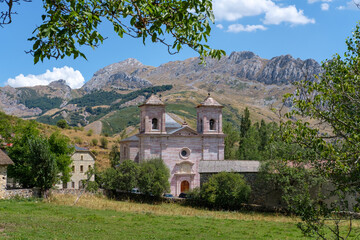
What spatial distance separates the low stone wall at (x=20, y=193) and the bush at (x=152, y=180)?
9663 millimetres

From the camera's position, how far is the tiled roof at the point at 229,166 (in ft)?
114

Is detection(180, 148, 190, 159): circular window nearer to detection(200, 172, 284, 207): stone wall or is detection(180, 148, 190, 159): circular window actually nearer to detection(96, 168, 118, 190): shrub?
detection(96, 168, 118, 190): shrub

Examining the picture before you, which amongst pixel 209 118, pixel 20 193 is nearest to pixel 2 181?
pixel 20 193

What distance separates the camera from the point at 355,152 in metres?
6.84

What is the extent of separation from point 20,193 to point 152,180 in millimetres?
11934

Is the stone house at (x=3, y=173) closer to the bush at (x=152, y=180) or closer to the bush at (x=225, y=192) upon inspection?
the bush at (x=152, y=180)

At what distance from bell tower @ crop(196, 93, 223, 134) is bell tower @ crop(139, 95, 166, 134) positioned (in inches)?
A: 188

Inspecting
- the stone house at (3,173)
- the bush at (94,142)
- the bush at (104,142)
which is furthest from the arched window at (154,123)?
the bush at (94,142)

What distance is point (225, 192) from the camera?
31.3 m

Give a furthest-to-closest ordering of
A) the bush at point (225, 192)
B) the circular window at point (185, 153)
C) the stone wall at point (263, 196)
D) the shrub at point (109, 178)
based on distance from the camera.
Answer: the circular window at point (185, 153), the shrub at point (109, 178), the stone wall at point (263, 196), the bush at point (225, 192)

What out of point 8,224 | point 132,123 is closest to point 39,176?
point 8,224

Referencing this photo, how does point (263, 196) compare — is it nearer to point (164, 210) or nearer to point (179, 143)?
point (164, 210)

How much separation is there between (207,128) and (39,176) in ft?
69.2

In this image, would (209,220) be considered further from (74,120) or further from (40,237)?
(74,120)
